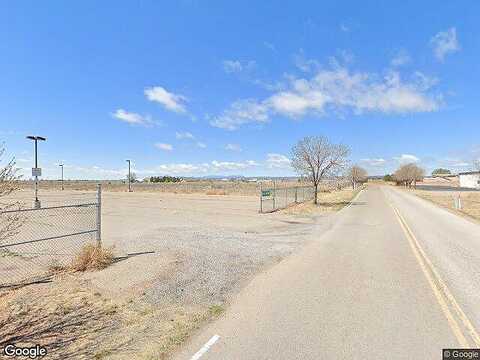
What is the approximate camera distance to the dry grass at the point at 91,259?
754cm

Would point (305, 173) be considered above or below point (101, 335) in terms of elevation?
above

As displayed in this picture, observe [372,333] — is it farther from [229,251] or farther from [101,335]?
[229,251]

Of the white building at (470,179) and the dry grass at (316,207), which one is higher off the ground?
the white building at (470,179)

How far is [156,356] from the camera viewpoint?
3.82 metres

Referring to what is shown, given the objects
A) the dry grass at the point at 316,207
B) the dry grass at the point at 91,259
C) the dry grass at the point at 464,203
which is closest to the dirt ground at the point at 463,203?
the dry grass at the point at 464,203

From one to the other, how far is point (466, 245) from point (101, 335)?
37.2ft

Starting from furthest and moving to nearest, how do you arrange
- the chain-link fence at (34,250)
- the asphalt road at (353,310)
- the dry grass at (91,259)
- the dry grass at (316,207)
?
A: the dry grass at (316,207) → the dry grass at (91,259) → the chain-link fence at (34,250) → the asphalt road at (353,310)

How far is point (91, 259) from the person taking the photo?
7.70 meters

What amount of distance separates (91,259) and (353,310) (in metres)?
6.04

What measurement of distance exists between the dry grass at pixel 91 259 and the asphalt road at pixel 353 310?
12.6 feet

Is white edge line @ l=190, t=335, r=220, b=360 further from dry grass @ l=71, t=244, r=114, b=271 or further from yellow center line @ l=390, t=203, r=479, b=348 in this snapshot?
dry grass @ l=71, t=244, r=114, b=271

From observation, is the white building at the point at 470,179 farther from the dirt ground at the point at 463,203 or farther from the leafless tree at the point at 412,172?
the dirt ground at the point at 463,203

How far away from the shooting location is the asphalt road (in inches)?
158

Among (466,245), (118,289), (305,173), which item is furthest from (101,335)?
(305,173)
